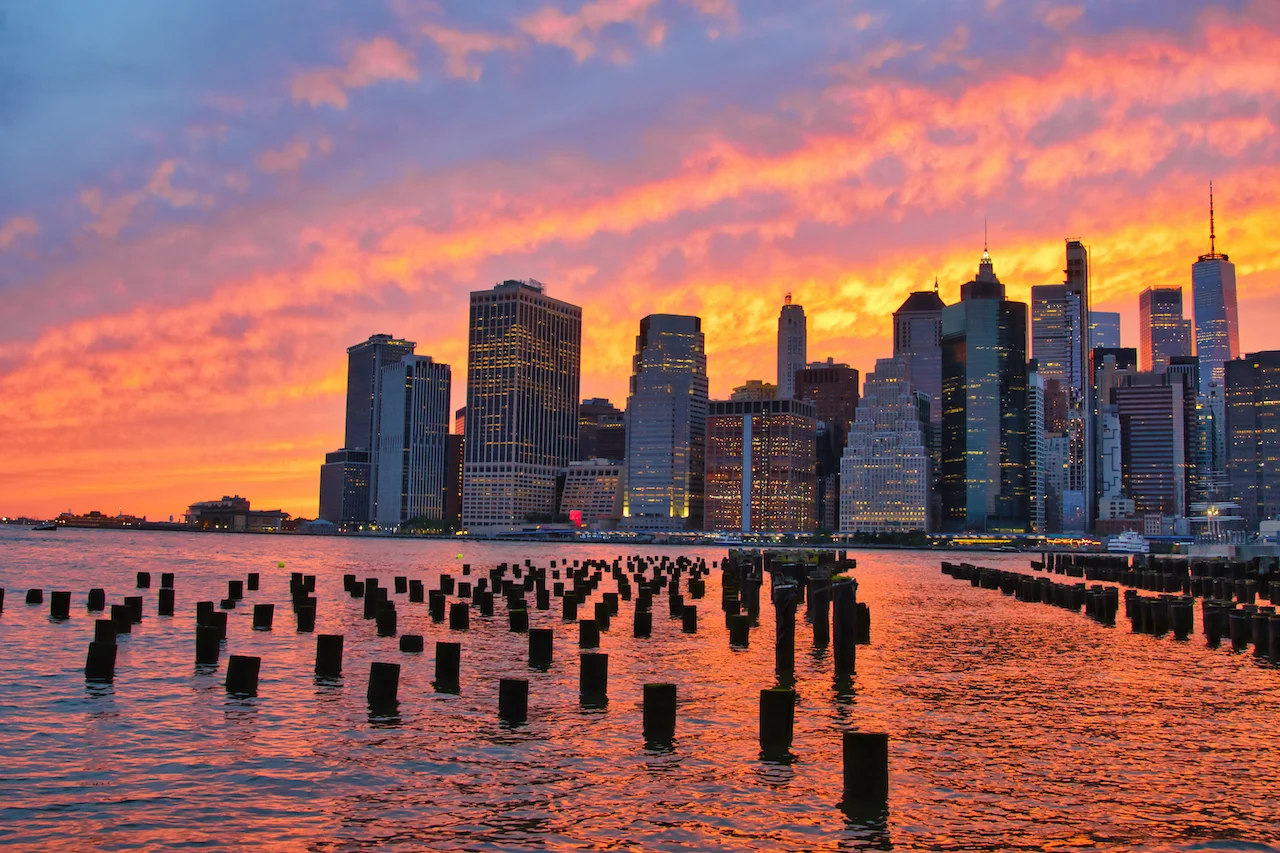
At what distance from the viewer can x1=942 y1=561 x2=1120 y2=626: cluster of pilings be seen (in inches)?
1933

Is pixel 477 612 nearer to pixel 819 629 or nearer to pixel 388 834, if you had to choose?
pixel 819 629

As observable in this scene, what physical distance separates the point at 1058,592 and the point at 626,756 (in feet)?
154

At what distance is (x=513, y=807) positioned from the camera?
52.8 feet

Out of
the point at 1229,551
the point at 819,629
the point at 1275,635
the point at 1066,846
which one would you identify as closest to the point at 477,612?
the point at 819,629

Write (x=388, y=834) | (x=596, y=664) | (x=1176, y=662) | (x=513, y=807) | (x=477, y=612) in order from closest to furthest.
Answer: (x=388, y=834), (x=513, y=807), (x=596, y=664), (x=1176, y=662), (x=477, y=612)

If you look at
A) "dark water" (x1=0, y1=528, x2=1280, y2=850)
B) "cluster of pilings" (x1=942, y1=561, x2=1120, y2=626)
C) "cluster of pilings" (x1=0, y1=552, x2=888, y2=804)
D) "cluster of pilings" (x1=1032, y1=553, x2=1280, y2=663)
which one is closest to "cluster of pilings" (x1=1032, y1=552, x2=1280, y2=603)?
"cluster of pilings" (x1=1032, y1=553, x2=1280, y2=663)

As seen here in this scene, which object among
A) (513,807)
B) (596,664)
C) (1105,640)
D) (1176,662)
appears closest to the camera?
(513,807)

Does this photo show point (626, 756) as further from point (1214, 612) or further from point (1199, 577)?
point (1199, 577)

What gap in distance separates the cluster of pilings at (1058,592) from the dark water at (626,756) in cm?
1379

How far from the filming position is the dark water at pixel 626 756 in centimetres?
1504

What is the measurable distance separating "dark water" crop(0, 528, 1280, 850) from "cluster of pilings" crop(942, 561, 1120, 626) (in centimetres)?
1379

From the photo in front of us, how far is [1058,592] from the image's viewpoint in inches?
2379

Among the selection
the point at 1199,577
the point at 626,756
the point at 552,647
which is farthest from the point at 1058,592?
the point at 626,756

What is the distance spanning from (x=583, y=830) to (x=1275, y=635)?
2911cm
